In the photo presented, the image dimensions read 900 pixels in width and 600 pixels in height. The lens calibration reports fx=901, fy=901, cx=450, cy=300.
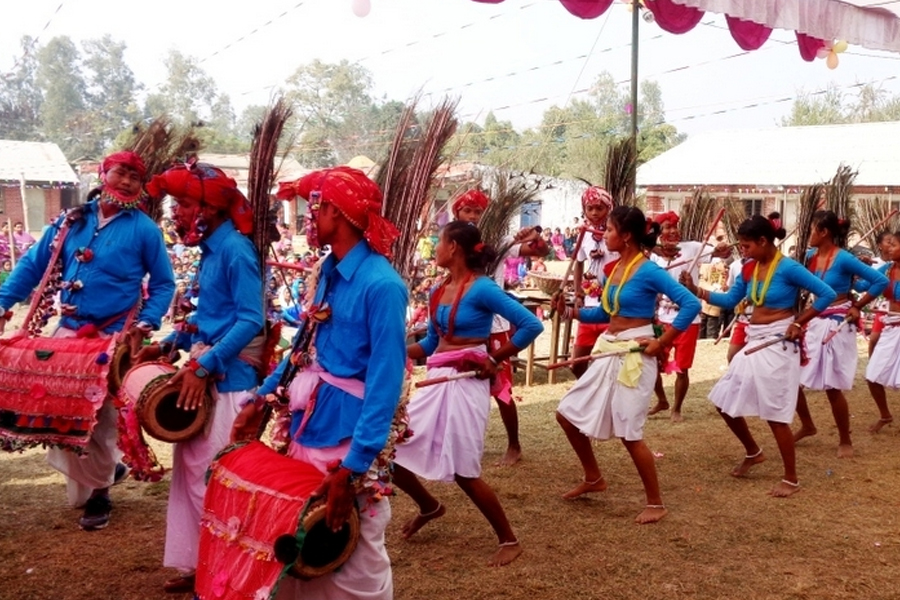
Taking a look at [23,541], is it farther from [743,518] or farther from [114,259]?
[743,518]

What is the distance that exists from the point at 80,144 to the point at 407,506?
4792 cm

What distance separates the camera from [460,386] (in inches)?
178

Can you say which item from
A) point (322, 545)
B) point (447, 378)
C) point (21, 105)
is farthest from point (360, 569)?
point (21, 105)

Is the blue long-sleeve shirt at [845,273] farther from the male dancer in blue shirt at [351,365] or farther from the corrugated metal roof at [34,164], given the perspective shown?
the corrugated metal roof at [34,164]

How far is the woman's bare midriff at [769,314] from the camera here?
5.86 m

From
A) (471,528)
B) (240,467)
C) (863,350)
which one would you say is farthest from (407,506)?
(863,350)

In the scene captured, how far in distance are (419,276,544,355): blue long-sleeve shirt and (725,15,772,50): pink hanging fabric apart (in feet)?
14.2

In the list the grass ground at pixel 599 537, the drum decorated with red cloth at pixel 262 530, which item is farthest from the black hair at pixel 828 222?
the drum decorated with red cloth at pixel 262 530

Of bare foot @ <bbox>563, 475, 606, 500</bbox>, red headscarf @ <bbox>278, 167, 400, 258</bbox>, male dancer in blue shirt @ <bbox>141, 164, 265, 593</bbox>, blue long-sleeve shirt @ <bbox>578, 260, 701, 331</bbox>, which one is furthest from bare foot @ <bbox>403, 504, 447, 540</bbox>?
red headscarf @ <bbox>278, 167, 400, 258</bbox>

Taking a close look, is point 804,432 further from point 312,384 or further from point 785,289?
point 312,384

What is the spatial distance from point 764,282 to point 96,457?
418 cm

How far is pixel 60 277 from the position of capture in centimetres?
476

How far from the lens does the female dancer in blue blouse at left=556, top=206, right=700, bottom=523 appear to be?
5047mm

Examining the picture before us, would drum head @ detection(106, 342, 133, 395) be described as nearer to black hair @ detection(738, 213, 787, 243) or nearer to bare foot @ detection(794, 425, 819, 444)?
black hair @ detection(738, 213, 787, 243)
